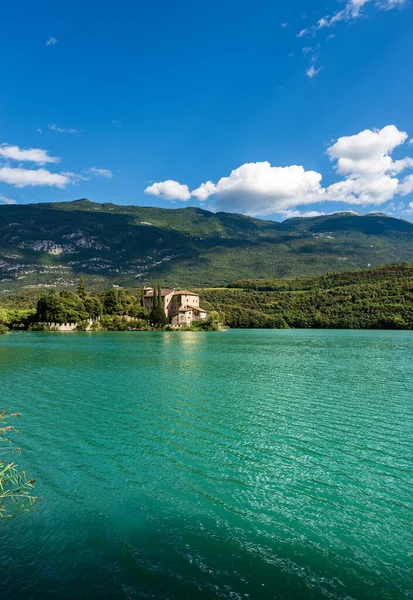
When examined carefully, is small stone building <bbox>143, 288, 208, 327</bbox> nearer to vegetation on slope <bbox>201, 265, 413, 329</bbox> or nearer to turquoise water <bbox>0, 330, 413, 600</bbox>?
vegetation on slope <bbox>201, 265, 413, 329</bbox>

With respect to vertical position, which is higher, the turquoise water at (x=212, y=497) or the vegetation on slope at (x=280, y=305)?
the vegetation on slope at (x=280, y=305)

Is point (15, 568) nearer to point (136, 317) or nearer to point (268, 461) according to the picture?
point (268, 461)

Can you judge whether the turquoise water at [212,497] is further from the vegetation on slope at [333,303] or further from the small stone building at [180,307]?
the vegetation on slope at [333,303]

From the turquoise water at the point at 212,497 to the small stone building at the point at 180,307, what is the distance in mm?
76134

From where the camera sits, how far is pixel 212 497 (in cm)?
865

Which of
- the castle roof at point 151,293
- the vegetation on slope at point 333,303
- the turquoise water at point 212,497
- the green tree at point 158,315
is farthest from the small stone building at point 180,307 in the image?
the turquoise water at point 212,497

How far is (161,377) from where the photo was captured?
25219mm

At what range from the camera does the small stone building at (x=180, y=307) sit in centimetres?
9594

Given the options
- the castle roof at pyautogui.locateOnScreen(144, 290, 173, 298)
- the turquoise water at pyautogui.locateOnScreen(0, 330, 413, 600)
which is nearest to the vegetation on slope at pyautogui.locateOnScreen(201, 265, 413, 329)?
the castle roof at pyautogui.locateOnScreen(144, 290, 173, 298)

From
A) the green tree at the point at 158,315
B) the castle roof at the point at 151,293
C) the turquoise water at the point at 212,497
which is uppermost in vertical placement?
the castle roof at the point at 151,293

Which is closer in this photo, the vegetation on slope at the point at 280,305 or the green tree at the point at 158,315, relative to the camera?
the vegetation on slope at the point at 280,305

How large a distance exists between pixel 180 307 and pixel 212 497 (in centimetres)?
9088

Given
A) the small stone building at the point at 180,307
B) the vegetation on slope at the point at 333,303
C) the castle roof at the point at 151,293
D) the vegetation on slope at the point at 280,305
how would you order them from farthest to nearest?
the castle roof at the point at 151,293 → the vegetation on slope at the point at 333,303 → the small stone building at the point at 180,307 → the vegetation on slope at the point at 280,305

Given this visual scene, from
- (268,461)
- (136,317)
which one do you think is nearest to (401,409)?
(268,461)
